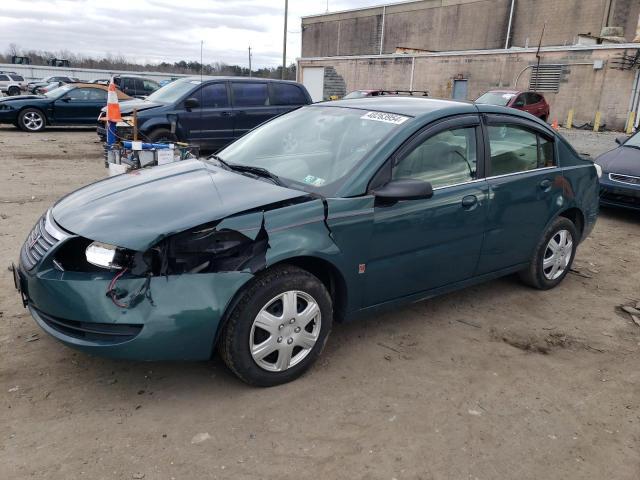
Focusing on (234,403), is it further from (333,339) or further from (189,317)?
(333,339)

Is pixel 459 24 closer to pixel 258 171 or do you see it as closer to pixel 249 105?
pixel 249 105

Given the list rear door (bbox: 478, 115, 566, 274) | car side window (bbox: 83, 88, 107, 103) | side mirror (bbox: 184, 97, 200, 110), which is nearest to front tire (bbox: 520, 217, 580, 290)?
rear door (bbox: 478, 115, 566, 274)

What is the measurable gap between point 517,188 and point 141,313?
2959mm

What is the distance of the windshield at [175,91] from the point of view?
418 inches

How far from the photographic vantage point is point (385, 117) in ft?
12.2

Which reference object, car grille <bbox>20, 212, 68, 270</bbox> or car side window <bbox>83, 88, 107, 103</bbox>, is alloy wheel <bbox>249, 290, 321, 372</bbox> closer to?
car grille <bbox>20, 212, 68, 270</bbox>

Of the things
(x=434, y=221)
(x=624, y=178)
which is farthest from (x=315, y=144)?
(x=624, y=178)

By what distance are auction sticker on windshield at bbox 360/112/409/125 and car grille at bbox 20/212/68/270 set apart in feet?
7.06

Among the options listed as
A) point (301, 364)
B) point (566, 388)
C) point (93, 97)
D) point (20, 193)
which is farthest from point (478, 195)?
point (93, 97)

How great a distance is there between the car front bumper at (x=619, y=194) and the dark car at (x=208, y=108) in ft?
21.3

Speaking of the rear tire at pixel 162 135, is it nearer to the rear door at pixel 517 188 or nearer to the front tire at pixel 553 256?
the rear door at pixel 517 188

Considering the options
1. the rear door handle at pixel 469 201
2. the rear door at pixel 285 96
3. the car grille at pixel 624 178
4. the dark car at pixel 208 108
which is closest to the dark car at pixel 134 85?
the dark car at pixel 208 108

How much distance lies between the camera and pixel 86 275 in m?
2.75

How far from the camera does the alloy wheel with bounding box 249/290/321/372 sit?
117 inches
